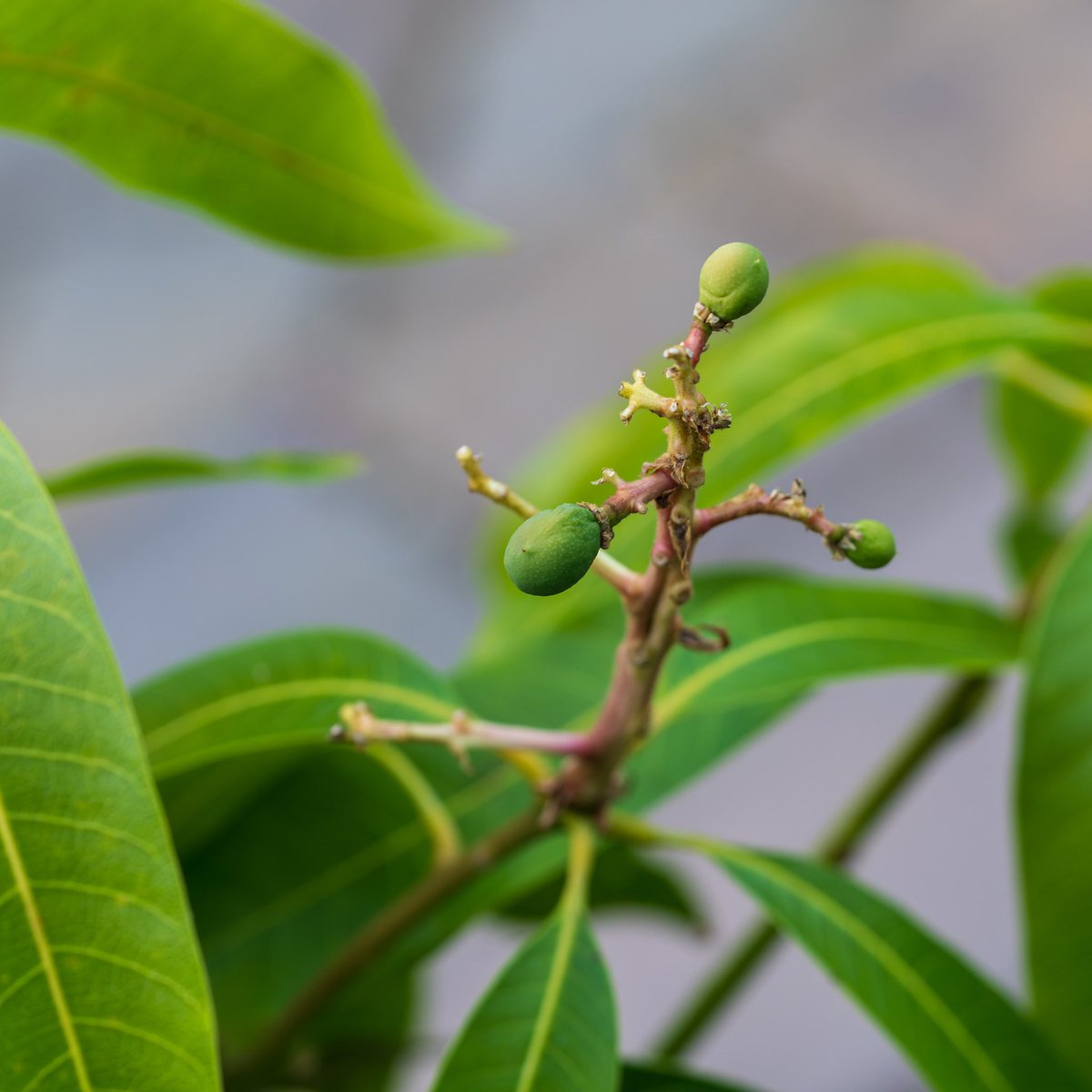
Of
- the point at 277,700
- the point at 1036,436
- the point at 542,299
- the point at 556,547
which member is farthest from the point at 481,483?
the point at 542,299

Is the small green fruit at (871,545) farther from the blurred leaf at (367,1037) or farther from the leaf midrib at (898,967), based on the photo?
the blurred leaf at (367,1037)

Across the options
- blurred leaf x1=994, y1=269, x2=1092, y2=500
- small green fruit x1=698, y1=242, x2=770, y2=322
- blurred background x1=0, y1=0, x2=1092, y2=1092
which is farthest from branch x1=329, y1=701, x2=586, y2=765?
blurred background x1=0, y1=0, x2=1092, y2=1092

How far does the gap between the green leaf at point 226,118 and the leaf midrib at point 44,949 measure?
0.64ft

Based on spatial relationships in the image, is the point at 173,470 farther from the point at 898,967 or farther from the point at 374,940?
the point at 898,967

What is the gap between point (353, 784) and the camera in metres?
0.43

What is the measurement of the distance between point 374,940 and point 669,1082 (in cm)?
10

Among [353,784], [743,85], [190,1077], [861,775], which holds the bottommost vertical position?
[190,1077]

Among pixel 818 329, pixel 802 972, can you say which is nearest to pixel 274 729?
pixel 818 329

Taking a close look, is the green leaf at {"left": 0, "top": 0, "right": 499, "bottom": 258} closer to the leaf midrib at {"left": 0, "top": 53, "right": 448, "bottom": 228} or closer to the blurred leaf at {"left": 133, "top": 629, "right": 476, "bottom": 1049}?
the leaf midrib at {"left": 0, "top": 53, "right": 448, "bottom": 228}

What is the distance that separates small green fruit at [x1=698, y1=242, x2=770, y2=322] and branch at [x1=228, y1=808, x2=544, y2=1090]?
0.18 metres

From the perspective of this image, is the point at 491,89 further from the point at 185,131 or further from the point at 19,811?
the point at 19,811

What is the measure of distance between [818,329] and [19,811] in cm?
28

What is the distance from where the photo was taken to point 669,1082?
0.37 m

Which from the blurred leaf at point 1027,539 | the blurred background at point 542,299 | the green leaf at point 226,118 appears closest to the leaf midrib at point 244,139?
the green leaf at point 226,118
